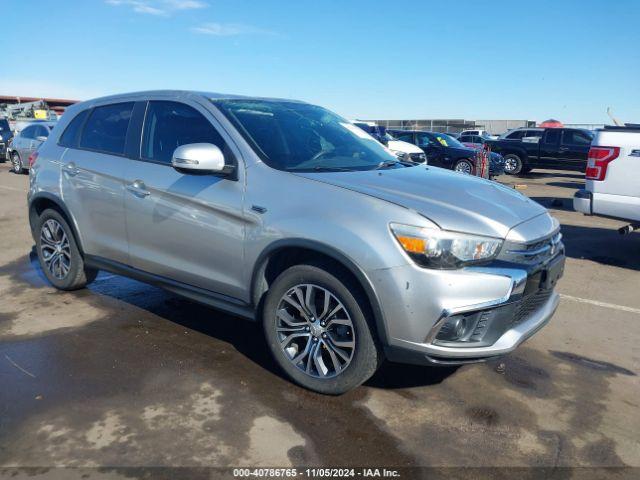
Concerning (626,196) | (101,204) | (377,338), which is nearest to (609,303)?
(626,196)

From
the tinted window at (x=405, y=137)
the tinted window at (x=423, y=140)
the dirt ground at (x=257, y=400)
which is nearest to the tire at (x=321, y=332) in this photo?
the dirt ground at (x=257, y=400)

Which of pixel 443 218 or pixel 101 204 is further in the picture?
pixel 101 204

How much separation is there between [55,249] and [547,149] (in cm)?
1777

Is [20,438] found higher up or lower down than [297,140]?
lower down

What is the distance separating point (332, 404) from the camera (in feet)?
10.8

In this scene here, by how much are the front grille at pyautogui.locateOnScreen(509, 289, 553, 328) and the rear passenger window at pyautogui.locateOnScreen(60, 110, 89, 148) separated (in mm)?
3994

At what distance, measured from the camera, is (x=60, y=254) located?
17.0 ft

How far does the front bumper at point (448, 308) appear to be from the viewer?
2.86 meters

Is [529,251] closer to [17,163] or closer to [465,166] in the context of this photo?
[465,166]

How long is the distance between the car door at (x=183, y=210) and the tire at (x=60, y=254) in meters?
1.02

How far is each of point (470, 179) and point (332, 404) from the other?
6.05ft

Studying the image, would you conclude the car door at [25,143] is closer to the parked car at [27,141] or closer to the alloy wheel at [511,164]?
the parked car at [27,141]

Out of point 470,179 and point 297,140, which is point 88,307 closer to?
point 297,140

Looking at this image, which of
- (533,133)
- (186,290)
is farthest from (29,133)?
(533,133)
